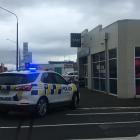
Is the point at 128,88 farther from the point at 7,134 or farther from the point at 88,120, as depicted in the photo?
the point at 7,134

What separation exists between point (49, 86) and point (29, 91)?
1.31m

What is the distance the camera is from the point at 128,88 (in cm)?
2303

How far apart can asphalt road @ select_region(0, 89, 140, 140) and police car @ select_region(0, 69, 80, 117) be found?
44 centimetres

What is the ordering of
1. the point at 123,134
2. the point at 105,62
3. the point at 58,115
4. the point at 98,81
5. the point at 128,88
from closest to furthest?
1. the point at 123,134
2. the point at 58,115
3. the point at 128,88
4. the point at 105,62
5. the point at 98,81

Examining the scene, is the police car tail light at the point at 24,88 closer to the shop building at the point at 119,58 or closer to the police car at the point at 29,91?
the police car at the point at 29,91

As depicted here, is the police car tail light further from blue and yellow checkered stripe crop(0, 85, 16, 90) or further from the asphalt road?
the asphalt road

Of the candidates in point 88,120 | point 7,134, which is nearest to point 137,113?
point 88,120

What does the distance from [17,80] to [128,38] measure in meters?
10.5

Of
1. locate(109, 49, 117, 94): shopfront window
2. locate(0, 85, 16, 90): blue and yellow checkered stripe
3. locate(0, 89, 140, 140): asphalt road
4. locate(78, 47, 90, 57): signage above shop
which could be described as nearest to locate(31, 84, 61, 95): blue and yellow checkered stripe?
locate(0, 85, 16, 90): blue and yellow checkered stripe

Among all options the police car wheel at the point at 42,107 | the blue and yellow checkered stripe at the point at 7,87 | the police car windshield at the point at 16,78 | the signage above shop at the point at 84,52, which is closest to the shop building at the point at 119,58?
the signage above shop at the point at 84,52

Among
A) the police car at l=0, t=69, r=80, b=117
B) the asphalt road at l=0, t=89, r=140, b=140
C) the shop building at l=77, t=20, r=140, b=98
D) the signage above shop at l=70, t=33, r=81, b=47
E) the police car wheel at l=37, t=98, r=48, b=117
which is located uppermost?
the signage above shop at l=70, t=33, r=81, b=47

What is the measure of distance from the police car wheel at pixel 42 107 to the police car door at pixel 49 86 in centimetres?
29

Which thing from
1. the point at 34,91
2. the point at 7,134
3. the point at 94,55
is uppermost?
the point at 94,55

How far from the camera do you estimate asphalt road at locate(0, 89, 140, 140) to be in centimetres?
1056
